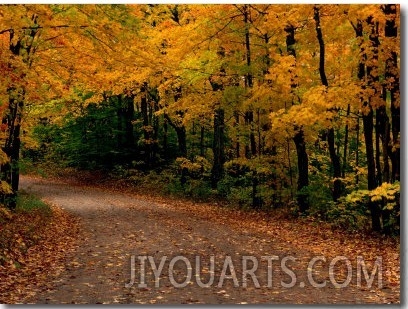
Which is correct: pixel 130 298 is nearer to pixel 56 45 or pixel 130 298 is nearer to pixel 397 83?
pixel 397 83

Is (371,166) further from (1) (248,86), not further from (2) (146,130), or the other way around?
(2) (146,130)

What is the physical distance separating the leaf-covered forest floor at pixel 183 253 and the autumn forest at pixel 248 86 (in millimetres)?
1361

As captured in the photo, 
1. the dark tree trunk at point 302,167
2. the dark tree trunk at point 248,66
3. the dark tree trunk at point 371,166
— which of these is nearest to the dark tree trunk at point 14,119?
the dark tree trunk at point 248,66

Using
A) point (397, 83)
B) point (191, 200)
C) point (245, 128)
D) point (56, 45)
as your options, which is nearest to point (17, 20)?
point (56, 45)

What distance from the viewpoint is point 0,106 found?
995 centimetres

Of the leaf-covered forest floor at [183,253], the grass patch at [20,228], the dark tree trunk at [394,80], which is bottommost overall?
the leaf-covered forest floor at [183,253]

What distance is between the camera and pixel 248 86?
1588 centimetres

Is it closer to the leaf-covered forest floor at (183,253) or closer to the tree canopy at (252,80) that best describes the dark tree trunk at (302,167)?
the tree canopy at (252,80)

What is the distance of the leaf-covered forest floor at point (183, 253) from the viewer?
21.6 ft

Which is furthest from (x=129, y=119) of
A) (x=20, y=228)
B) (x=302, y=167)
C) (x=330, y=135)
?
(x=20, y=228)

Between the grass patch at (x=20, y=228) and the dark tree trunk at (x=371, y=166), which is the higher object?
the dark tree trunk at (x=371, y=166)

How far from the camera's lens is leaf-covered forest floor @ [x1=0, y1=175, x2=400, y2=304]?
6.59 metres

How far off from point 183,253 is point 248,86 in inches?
320

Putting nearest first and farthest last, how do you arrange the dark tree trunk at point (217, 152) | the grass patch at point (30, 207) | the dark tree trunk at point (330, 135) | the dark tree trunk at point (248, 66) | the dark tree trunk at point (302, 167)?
the dark tree trunk at point (330, 135)
the grass patch at point (30, 207)
the dark tree trunk at point (302, 167)
the dark tree trunk at point (248, 66)
the dark tree trunk at point (217, 152)
